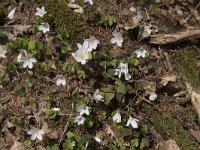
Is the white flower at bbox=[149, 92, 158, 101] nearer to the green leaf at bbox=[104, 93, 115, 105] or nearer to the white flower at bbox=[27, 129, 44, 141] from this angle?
the green leaf at bbox=[104, 93, 115, 105]

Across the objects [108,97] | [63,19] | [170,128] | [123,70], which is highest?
[63,19]

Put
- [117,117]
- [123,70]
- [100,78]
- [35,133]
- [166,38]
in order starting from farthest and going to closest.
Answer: [166,38] → [100,78] → [123,70] → [117,117] → [35,133]

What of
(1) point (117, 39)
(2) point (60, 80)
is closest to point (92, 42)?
(1) point (117, 39)

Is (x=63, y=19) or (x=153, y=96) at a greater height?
(x=63, y=19)

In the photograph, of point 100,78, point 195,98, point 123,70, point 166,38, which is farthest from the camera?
point 166,38

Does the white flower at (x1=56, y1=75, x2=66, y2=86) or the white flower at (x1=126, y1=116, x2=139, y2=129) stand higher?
the white flower at (x1=56, y1=75, x2=66, y2=86)

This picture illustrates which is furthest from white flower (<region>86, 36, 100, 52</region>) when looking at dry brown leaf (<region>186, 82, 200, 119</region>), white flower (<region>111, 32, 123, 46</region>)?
dry brown leaf (<region>186, 82, 200, 119</region>)

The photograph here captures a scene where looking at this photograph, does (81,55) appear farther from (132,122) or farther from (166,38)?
(166,38)
